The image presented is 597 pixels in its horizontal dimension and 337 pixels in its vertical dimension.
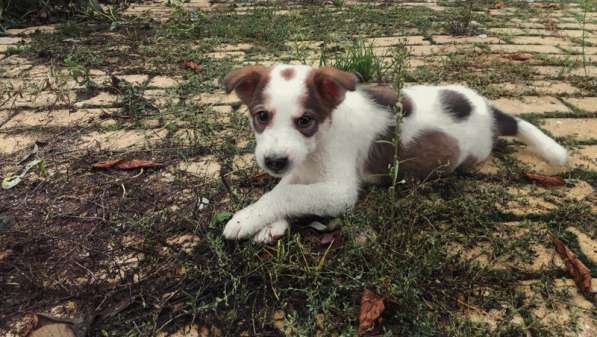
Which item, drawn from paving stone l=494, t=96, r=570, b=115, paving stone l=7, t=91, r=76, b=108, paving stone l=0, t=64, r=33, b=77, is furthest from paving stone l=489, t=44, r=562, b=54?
paving stone l=0, t=64, r=33, b=77

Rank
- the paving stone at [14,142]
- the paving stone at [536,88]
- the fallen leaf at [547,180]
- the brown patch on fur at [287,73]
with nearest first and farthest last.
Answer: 1. the brown patch on fur at [287,73]
2. the fallen leaf at [547,180]
3. the paving stone at [14,142]
4. the paving stone at [536,88]

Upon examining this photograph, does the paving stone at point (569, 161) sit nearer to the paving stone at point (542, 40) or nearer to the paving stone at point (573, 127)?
the paving stone at point (573, 127)

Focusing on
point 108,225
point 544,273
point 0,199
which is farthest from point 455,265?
point 0,199

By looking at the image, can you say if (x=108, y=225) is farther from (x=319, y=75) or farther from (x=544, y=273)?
(x=544, y=273)

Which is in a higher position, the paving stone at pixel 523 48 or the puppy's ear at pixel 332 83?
the puppy's ear at pixel 332 83

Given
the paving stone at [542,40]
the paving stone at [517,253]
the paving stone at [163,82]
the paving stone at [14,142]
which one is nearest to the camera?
the paving stone at [517,253]

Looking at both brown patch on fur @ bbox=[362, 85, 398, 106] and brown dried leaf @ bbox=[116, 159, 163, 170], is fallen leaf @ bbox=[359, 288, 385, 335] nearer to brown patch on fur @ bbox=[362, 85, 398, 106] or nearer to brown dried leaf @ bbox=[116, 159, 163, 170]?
brown patch on fur @ bbox=[362, 85, 398, 106]

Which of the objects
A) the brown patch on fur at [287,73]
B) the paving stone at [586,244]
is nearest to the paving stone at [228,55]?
the brown patch on fur at [287,73]
